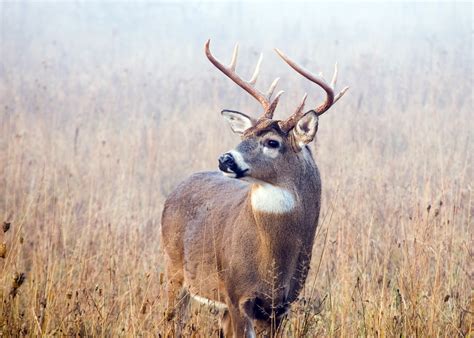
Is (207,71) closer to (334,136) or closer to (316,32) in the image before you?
(316,32)

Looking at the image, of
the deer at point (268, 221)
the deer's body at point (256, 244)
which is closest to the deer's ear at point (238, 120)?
the deer at point (268, 221)

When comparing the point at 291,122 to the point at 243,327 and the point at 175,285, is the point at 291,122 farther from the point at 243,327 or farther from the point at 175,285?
the point at 175,285

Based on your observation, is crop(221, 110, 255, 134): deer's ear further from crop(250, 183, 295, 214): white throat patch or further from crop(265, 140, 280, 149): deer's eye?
crop(250, 183, 295, 214): white throat patch

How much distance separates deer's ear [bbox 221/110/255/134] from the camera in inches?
179

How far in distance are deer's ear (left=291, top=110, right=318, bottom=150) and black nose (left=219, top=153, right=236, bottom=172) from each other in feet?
1.58

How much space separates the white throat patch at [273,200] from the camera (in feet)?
14.0

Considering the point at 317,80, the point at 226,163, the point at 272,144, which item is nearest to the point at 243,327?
the point at 226,163

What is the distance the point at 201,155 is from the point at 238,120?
475 cm

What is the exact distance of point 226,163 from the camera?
406 centimetres

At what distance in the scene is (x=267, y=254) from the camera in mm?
4195

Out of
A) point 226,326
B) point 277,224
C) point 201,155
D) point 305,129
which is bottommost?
point 226,326

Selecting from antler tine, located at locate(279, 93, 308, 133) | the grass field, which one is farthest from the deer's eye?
the grass field

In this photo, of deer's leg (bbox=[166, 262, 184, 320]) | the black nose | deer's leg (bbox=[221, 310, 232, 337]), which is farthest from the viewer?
deer's leg (bbox=[166, 262, 184, 320])

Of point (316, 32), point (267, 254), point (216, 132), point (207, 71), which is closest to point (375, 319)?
point (267, 254)
